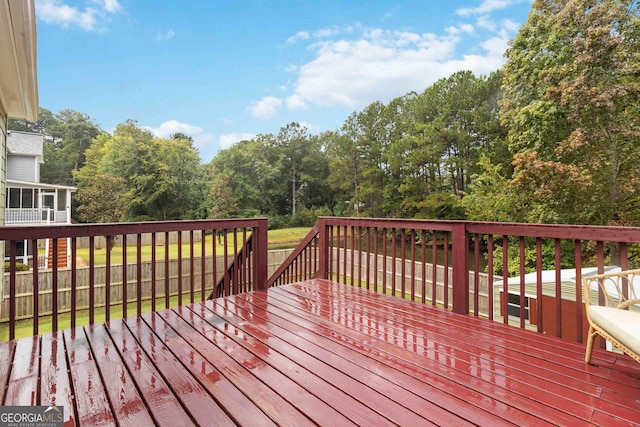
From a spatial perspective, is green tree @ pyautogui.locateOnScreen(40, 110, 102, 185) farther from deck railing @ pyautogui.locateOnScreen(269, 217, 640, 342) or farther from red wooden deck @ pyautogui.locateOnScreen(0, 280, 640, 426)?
red wooden deck @ pyautogui.locateOnScreen(0, 280, 640, 426)

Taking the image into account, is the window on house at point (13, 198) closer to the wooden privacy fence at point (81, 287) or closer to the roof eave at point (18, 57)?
the wooden privacy fence at point (81, 287)

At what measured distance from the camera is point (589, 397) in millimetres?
1579

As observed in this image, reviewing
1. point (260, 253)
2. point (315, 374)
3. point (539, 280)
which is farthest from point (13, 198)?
point (539, 280)

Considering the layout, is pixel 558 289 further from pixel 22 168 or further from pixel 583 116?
pixel 22 168

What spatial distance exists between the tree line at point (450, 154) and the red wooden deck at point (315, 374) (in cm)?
898

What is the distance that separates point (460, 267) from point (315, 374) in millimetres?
1753

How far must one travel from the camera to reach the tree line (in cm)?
900

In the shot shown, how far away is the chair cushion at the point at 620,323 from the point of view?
1570 mm

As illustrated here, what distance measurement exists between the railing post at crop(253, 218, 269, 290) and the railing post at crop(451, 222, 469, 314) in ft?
6.16

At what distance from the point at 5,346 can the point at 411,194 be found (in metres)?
19.1

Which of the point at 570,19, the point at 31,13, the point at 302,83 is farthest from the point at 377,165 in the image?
the point at 31,13

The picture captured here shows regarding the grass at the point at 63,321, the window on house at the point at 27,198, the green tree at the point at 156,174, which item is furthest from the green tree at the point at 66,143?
the grass at the point at 63,321

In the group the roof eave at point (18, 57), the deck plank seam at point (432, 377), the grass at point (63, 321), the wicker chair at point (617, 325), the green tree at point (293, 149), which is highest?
the green tree at point (293, 149)

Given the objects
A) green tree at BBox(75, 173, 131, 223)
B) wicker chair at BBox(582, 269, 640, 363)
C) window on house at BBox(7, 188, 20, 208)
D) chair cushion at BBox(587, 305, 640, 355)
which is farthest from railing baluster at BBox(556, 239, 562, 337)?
green tree at BBox(75, 173, 131, 223)
